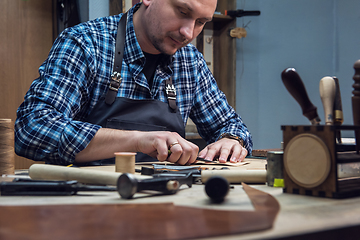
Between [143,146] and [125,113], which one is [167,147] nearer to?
[143,146]

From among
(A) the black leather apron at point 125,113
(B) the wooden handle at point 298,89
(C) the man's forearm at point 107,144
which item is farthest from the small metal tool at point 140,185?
(A) the black leather apron at point 125,113

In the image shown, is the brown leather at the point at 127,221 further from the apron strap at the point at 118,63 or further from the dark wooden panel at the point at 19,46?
the dark wooden panel at the point at 19,46

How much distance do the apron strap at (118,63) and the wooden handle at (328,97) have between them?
0.99 metres

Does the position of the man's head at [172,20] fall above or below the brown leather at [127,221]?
above

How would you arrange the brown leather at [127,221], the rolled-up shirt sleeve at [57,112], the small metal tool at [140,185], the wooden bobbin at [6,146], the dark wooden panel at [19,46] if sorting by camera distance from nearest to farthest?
the brown leather at [127,221]
the small metal tool at [140,185]
the wooden bobbin at [6,146]
the rolled-up shirt sleeve at [57,112]
the dark wooden panel at [19,46]

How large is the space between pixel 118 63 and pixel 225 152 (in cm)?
64

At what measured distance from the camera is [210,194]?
612mm

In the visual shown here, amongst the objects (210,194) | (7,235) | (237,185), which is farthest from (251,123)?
(7,235)

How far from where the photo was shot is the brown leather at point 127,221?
421mm

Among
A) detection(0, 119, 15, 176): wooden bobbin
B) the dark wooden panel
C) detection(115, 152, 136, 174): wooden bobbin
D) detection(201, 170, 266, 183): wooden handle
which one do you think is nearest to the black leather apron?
detection(0, 119, 15, 176): wooden bobbin

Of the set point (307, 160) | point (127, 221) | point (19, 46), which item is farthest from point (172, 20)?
point (19, 46)

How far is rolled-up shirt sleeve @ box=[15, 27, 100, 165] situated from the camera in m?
1.22

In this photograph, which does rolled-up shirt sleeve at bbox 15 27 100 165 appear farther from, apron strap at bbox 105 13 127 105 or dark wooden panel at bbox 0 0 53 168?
dark wooden panel at bbox 0 0 53 168

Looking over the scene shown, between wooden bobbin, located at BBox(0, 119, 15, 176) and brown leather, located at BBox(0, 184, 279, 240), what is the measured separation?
478 millimetres
